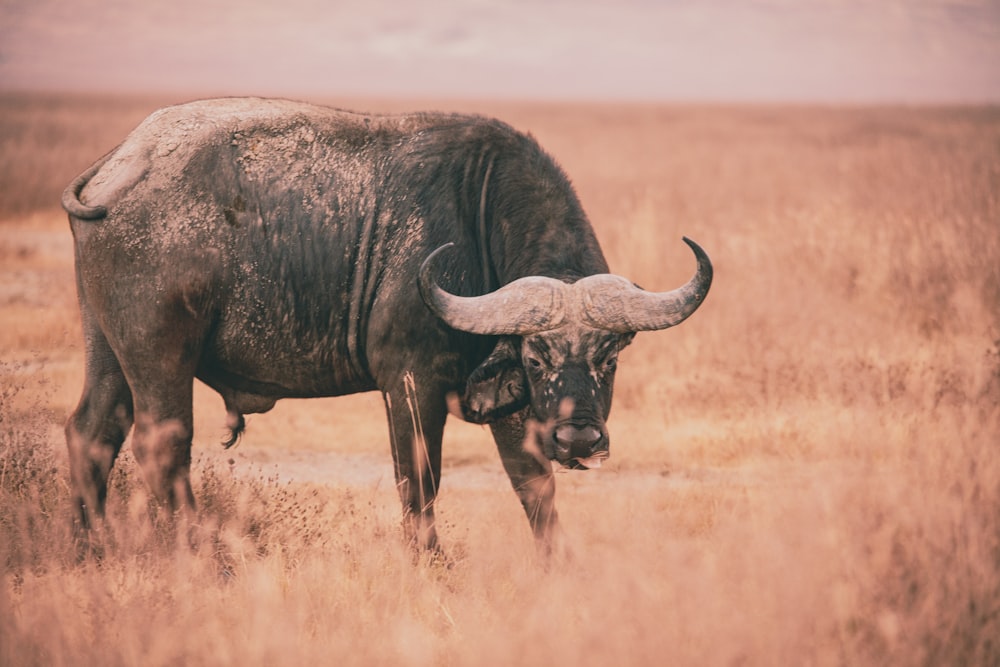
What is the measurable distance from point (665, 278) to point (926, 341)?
3059 millimetres

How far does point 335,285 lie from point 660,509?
260 centimetres

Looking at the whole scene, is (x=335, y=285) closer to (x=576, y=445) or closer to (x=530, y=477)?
(x=530, y=477)

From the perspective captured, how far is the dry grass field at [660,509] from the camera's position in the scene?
12.7 feet

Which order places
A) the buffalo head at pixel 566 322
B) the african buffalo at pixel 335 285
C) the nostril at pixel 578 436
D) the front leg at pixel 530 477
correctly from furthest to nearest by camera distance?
the front leg at pixel 530 477, the african buffalo at pixel 335 285, the buffalo head at pixel 566 322, the nostril at pixel 578 436

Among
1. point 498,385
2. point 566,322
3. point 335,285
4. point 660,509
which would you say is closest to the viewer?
point 566,322

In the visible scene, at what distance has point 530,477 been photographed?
5867 millimetres

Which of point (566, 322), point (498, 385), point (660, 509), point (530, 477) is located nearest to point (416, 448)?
point (498, 385)

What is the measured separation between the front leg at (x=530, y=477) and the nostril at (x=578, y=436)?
734mm

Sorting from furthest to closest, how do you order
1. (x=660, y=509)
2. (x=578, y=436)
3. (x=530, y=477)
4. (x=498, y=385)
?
(x=660, y=509), (x=530, y=477), (x=498, y=385), (x=578, y=436)

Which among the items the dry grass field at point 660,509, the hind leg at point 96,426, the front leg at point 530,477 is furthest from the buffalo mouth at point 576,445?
the hind leg at point 96,426

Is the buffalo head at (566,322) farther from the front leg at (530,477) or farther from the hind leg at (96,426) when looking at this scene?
the hind leg at (96,426)

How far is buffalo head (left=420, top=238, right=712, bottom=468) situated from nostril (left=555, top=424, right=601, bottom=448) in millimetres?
60

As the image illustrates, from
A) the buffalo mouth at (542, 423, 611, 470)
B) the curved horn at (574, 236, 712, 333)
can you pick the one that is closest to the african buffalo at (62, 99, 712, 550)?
the curved horn at (574, 236, 712, 333)

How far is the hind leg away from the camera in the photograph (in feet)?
19.1
